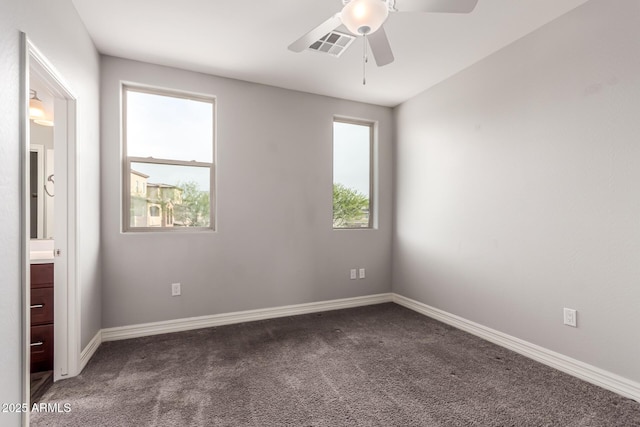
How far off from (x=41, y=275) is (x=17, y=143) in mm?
1225

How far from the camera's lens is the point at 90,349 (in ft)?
8.28

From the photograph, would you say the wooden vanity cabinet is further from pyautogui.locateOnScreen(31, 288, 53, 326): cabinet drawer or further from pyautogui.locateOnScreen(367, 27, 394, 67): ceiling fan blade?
Result: pyautogui.locateOnScreen(367, 27, 394, 67): ceiling fan blade

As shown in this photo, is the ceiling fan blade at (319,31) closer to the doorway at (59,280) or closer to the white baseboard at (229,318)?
the doorway at (59,280)

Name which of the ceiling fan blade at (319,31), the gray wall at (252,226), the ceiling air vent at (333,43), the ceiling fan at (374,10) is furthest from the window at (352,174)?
the ceiling fan at (374,10)

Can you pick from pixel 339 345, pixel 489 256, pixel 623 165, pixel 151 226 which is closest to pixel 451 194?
pixel 489 256

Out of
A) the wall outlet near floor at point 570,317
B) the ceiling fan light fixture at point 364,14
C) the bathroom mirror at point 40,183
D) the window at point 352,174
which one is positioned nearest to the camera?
the ceiling fan light fixture at point 364,14

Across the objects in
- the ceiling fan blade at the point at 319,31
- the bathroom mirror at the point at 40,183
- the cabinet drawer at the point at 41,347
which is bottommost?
the cabinet drawer at the point at 41,347

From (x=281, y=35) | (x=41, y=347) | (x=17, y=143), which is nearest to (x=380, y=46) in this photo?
(x=281, y=35)

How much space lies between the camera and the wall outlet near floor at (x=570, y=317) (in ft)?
7.45

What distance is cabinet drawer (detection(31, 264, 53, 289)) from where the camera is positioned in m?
2.18

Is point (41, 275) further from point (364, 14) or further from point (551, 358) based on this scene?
point (551, 358)

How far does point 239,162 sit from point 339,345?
211 cm

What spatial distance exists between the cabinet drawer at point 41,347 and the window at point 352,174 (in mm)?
2832

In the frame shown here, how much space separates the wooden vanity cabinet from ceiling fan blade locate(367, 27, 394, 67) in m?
2.66
